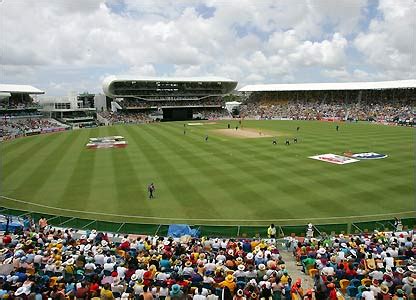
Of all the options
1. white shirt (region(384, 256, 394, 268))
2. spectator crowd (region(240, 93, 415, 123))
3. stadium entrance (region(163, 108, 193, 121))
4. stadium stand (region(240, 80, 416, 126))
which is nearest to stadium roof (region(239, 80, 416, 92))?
stadium stand (region(240, 80, 416, 126))

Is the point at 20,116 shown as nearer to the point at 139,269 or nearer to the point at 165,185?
the point at 165,185

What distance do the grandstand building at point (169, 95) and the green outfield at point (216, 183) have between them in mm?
50179

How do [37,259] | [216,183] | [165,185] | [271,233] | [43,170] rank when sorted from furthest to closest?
[43,170] < [216,183] < [165,185] < [271,233] < [37,259]

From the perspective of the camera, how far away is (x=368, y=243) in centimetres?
1397

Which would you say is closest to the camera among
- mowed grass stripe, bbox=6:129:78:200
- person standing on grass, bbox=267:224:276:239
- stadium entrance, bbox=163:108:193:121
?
person standing on grass, bbox=267:224:276:239

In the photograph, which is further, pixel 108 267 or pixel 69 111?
pixel 69 111

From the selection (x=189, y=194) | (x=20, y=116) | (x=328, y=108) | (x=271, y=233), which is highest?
(x=328, y=108)

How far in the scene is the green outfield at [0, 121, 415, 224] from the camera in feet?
69.5

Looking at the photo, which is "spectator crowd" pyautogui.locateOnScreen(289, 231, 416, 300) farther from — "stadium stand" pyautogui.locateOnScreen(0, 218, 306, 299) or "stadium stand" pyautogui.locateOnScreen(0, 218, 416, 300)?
"stadium stand" pyautogui.locateOnScreen(0, 218, 306, 299)

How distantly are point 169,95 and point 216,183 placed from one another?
75.9 metres

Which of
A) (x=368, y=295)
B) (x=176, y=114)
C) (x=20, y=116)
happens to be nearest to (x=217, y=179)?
(x=368, y=295)

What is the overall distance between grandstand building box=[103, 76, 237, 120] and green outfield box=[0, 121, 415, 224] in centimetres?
5018

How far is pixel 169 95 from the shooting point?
328 ft

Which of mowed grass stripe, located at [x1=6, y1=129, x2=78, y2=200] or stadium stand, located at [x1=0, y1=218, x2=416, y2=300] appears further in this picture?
mowed grass stripe, located at [x1=6, y1=129, x2=78, y2=200]
